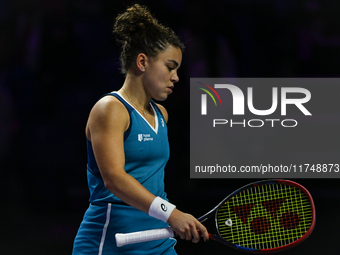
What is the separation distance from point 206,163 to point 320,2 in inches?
60.2

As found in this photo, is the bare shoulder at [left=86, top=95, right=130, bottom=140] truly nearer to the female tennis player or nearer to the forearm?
the female tennis player

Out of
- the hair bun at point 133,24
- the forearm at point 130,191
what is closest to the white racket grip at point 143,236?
the forearm at point 130,191

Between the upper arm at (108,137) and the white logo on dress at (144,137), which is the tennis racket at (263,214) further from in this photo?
the upper arm at (108,137)

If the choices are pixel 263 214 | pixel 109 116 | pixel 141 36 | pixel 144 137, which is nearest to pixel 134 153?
pixel 144 137

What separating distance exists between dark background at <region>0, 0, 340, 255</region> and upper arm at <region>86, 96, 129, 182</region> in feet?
5.46

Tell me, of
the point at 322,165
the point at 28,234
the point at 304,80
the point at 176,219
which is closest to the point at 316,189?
the point at 322,165

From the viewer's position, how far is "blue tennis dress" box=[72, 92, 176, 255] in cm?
154

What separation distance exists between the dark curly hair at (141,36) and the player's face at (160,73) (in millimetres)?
28

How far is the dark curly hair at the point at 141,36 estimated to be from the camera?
5.50 feet

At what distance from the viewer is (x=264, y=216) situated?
6.02 feet

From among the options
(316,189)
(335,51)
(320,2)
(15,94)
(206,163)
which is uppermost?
(320,2)

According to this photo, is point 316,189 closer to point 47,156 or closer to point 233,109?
point 233,109

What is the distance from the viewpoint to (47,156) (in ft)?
10.3

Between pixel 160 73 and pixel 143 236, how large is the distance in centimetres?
65
